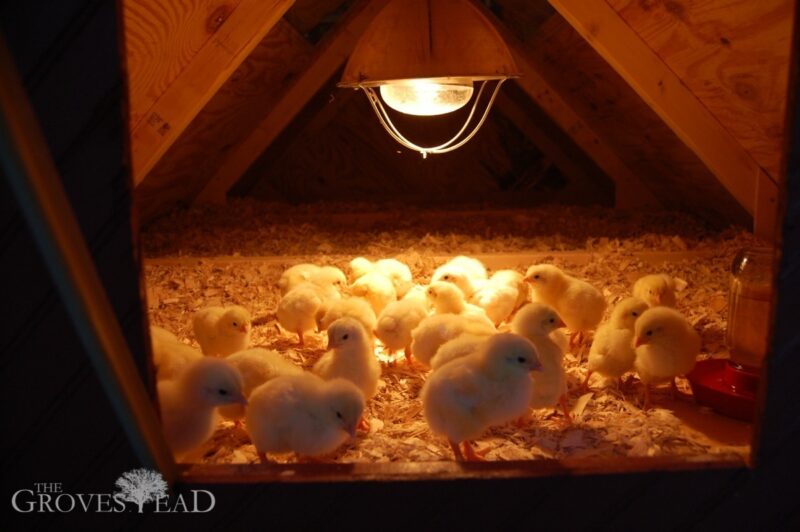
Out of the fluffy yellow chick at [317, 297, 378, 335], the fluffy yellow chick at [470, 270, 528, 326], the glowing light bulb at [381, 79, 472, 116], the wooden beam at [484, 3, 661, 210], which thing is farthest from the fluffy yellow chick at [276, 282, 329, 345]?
the wooden beam at [484, 3, 661, 210]

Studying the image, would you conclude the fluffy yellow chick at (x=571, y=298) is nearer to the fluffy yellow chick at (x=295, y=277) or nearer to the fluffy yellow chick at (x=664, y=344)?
the fluffy yellow chick at (x=664, y=344)

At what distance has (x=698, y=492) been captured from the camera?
1.20m

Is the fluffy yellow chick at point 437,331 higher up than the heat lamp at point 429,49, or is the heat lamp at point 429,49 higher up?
the heat lamp at point 429,49

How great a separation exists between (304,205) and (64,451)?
11.0 feet

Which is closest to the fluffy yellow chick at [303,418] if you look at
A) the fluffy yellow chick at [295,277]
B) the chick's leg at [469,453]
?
the chick's leg at [469,453]

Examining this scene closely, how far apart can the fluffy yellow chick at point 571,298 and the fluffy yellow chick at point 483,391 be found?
2.63 feet

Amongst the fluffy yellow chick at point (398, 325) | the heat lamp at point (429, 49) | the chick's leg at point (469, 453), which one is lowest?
the chick's leg at point (469, 453)

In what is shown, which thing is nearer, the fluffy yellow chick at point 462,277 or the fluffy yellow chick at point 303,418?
the fluffy yellow chick at point 303,418

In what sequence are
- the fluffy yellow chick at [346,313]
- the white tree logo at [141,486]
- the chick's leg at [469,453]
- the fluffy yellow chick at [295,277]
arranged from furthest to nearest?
the fluffy yellow chick at [295,277]
the fluffy yellow chick at [346,313]
the chick's leg at [469,453]
the white tree logo at [141,486]

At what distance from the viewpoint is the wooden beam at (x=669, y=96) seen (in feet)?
7.17

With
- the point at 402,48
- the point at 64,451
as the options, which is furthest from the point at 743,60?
the point at 64,451

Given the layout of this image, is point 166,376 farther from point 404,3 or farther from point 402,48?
point 404,3

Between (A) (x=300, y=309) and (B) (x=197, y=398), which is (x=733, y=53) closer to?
(A) (x=300, y=309)

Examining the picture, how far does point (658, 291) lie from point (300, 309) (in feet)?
4.05
